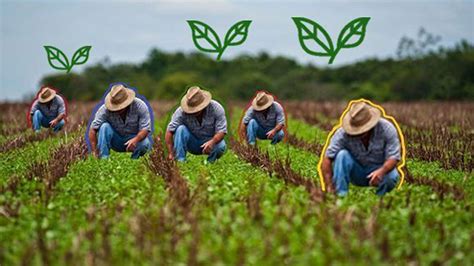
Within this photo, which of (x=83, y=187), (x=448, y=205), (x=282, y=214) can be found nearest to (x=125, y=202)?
(x=83, y=187)

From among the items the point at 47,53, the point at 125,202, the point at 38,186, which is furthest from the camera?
the point at 47,53

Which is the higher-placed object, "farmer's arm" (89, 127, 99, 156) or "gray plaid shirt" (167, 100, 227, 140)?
"gray plaid shirt" (167, 100, 227, 140)

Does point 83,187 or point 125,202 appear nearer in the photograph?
point 125,202

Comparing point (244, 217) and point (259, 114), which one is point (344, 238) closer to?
point (244, 217)

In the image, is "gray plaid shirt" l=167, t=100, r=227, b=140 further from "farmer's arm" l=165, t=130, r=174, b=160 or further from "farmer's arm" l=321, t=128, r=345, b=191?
"farmer's arm" l=321, t=128, r=345, b=191

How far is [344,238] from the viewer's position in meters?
5.09

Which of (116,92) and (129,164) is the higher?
(116,92)

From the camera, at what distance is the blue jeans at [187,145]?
912cm

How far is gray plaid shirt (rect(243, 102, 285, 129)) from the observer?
10925 mm

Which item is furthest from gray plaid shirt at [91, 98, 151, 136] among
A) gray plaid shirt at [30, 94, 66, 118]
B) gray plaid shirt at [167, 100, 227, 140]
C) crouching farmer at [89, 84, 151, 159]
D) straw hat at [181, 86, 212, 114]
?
gray plaid shirt at [30, 94, 66, 118]

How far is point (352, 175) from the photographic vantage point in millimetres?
6973

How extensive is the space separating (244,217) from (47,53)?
218 inches

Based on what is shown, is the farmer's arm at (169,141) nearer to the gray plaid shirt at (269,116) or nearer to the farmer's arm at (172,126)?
the farmer's arm at (172,126)

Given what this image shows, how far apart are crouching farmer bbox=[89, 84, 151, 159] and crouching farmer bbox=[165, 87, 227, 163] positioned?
437mm
